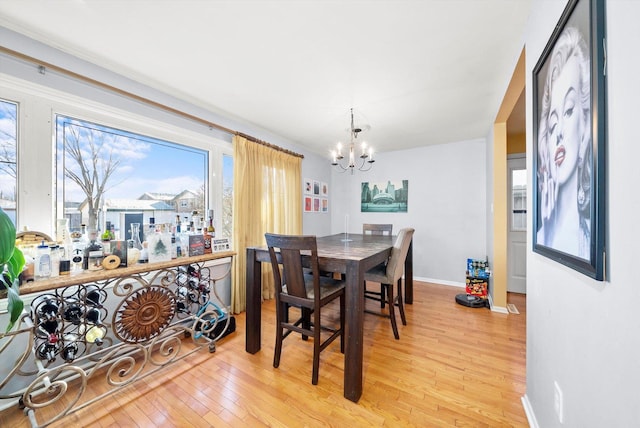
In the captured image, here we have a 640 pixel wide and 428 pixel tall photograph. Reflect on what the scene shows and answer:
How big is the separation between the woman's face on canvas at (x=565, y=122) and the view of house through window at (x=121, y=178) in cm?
252

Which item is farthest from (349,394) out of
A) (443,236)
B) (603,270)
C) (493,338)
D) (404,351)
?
(443,236)

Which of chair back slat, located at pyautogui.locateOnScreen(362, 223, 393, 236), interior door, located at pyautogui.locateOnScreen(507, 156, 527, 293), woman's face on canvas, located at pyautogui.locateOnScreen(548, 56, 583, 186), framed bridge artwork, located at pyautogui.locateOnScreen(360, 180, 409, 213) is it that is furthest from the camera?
framed bridge artwork, located at pyautogui.locateOnScreen(360, 180, 409, 213)

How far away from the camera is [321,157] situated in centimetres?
482

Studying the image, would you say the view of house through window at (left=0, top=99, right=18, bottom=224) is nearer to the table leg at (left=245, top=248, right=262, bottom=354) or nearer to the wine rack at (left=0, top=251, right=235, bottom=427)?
the wine rack at (left=0, top=251, right=235, bottom=427)

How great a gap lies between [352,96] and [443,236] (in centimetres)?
288

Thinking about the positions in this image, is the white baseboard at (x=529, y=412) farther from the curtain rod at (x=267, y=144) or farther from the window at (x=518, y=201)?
the curtain rod at (x=267, y=144)

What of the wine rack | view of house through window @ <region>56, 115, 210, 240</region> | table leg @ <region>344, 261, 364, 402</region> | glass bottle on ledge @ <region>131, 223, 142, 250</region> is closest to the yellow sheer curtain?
view of house through window @ <region>56, 115, 210, 240</region>

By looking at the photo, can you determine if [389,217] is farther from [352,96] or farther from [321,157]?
[352,96]

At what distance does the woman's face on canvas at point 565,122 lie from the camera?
2.81ft

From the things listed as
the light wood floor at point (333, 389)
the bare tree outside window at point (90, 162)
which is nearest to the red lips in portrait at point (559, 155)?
the light wood floor at point (333, 389)

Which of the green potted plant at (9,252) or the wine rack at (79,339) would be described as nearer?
the green potted plant at (9,252)

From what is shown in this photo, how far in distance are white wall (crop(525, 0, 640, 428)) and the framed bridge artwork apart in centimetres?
350

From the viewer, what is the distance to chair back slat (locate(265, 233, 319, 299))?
1.67 meters

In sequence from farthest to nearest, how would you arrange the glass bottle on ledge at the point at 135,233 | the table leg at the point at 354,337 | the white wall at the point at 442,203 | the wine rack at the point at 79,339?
the white wall at the point at 442,203 < the glass bottle on ledge at the point at 135,233 < the table leg at the point at 354,337 < the wine rack at the point at 79,339
